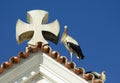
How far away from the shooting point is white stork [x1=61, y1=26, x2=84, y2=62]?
12.1 m

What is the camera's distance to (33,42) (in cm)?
1223

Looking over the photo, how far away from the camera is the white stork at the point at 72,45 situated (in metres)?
12.1

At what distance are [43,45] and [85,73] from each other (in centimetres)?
109

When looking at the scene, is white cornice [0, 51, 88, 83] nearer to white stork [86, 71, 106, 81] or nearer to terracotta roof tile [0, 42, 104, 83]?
terracotta roof tile [0, 42, 104, 83]

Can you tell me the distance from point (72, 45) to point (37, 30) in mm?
812

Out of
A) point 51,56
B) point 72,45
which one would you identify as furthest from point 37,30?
Result: point 51,56

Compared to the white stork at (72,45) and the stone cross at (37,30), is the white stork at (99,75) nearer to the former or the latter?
the white stork at (72,45)

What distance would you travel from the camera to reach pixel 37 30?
12.6 metres

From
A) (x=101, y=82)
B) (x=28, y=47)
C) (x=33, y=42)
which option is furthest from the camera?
(x=33, y=42)

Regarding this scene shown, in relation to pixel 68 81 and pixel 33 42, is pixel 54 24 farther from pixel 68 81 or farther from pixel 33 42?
pixel 68 81

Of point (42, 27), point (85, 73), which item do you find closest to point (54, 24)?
point (42, 27)

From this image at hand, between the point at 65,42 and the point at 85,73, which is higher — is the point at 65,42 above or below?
above

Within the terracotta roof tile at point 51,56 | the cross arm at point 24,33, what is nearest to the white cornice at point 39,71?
the terracotta roof tile at point 51,56

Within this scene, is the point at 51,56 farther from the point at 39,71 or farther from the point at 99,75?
the point at 99,75
